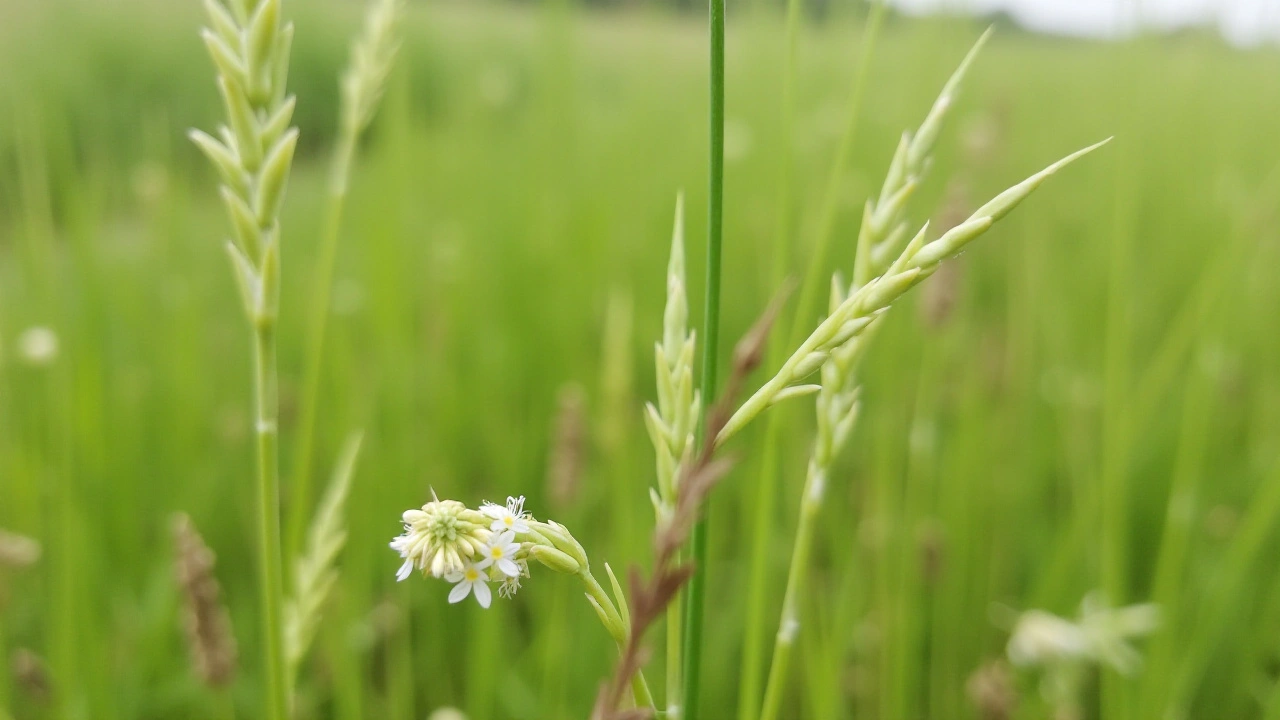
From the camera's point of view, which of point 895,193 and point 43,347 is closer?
point 895,193

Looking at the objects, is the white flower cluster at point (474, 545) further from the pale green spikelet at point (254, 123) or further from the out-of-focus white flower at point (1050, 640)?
the out-of-focus white flower at point (1050, 640)

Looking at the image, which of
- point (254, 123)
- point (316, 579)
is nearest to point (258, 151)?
point (254, 123)

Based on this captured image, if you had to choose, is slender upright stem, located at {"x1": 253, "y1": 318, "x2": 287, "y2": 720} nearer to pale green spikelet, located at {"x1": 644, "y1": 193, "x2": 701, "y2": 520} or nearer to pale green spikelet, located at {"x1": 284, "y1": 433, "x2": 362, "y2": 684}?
pale green spikelet, located at {"x1": 284, "y1": 433, "x2": 362, "y2": 684}

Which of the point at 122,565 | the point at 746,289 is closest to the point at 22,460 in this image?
the point at 122,565

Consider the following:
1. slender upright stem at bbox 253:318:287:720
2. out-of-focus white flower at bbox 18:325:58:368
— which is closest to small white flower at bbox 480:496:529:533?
slender upright stem at bbox 253:318:287:720

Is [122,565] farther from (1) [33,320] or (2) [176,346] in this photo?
(1) [33,320]

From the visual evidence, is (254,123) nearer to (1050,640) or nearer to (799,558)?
(799,558)
